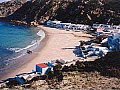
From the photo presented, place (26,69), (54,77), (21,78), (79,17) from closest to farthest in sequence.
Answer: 1. (54,77)
2. (21,78)
3. (26,69)
4. (79,17)

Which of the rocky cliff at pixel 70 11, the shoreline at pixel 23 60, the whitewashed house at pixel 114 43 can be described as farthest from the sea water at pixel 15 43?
the rocky cliff at pixel 70 11

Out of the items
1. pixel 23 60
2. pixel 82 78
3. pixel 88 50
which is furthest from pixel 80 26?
pixel 82 78

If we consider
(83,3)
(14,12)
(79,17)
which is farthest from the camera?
(14,12)

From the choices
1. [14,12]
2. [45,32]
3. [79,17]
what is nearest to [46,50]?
[45,32]

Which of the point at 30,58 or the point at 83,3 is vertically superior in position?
the point at 83,3

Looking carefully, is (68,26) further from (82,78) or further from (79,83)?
(79,83)

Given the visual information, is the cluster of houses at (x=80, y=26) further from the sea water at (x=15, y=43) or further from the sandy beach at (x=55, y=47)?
the sea water at (x=15, y=43)

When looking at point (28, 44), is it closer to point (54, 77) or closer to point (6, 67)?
point (6, 67)
